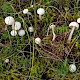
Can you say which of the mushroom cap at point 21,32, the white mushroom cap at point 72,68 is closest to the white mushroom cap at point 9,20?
the mushroom cap at point 21,32

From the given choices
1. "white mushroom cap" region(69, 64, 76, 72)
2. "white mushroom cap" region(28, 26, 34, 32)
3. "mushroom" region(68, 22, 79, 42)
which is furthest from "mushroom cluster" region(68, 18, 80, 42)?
"white mushroom cap" region(28, 26, 34, 32)

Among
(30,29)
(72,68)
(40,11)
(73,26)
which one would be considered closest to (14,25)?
(30,29)

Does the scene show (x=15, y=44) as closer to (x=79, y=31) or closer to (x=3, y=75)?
(x=3, y=75)

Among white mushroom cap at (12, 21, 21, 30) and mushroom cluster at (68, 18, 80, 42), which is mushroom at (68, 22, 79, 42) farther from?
→ white mushroom cap at (12, 21, 21, 30)

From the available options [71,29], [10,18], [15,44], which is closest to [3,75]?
[15,44]

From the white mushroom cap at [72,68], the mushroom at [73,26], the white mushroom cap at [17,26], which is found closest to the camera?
the white mushroom cap at [72,68]

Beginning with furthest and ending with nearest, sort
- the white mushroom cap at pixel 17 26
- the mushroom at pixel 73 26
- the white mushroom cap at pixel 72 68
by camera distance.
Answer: the white mushroom cap at pixel 17 26, the mushroom at pixel 73 26, the white mushroom cap at pixel 72 68

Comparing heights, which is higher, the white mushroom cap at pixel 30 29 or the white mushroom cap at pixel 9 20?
the white mushroom cap at pixel 9 20

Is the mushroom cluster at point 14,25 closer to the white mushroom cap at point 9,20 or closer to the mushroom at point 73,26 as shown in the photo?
the white mushroom cap at point 9,20

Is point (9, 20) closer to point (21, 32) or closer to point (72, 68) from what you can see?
point (21, 32)
